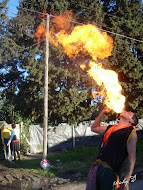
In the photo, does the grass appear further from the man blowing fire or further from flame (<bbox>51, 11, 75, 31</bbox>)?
flame (<bbox>51, 11, 75, 31</bbox>)

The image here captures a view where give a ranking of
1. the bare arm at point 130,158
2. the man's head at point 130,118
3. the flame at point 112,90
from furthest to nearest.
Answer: the flame at point 112,90 → the man's head at point 130,118 → the bare arm at point 130,158

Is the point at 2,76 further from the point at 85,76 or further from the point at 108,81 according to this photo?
the point at 108,81

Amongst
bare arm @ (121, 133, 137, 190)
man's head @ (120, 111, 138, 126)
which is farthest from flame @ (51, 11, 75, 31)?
bare arm @ (121, 133, 137, 190)

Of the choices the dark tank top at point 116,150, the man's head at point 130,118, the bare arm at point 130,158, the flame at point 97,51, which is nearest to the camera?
the bare arm at point 130,158

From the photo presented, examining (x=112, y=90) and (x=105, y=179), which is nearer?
Answer: (x=105, y=179)

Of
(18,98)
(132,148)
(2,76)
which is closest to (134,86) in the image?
(18,98)

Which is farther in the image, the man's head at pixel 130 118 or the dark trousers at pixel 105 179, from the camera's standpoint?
the man's head at pixel 130 118

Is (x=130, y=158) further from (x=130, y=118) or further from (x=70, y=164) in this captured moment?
(x=70, y=164)

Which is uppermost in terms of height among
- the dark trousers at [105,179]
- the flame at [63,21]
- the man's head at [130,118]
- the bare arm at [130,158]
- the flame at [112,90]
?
the flame at [63,21]

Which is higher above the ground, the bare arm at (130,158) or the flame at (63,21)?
the flame at (63,21)

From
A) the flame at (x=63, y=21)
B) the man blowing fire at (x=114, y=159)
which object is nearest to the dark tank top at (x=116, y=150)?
the man blowing fire at (x=114, y=159)

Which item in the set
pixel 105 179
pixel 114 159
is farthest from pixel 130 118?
pixel 105 179

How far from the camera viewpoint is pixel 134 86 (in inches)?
668

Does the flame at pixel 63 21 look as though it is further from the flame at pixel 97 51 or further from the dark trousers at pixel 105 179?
the dark trousers at pixel 105 179
